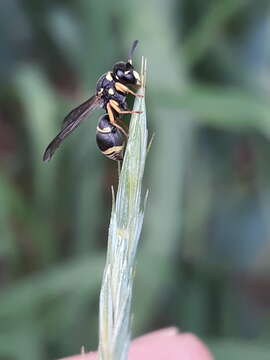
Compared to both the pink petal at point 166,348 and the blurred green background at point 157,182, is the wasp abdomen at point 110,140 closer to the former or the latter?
the pink petal at point 166,348

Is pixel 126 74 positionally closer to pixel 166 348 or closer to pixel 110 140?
pixel 110 140

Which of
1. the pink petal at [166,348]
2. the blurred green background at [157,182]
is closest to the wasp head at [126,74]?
the pink petal at [166,348]

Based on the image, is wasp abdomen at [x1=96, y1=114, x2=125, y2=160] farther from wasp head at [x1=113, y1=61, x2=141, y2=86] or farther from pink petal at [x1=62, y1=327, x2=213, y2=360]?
pink petal at [x1=62, y1=327, x2=213, y2=360]

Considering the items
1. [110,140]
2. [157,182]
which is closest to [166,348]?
[110,140]

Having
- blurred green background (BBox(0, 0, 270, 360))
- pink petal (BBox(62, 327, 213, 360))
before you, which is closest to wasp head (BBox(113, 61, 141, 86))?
pink petal (BBox(62, 327, 213, 360))

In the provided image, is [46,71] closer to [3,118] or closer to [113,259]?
[3,118]

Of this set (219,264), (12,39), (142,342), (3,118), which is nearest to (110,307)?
(142,342)
